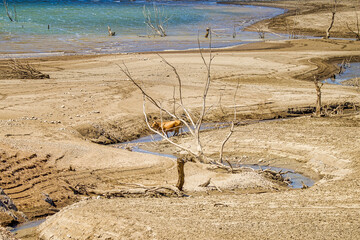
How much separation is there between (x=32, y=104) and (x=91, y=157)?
4.36 m

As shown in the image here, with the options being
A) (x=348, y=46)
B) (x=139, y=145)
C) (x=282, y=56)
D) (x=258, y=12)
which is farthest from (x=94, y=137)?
(x=258, y=12)

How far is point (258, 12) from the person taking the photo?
178 ft

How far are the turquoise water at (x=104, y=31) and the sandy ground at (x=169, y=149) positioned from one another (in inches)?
278

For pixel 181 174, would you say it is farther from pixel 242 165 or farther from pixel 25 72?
pixel 25 72

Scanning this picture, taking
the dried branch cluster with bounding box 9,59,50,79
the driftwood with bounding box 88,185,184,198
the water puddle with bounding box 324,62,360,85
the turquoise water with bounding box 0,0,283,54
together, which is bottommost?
the water puddle with bounding box 324,62,360,85

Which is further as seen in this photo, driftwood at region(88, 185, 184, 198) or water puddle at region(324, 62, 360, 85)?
water puddle at region(324, 62, 360, 85)

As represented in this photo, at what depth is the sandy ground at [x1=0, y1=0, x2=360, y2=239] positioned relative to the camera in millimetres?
6129

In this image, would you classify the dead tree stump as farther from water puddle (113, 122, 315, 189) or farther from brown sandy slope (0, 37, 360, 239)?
water puddle (113, 122, 315, 189)

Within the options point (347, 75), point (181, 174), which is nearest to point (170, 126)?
point (181, 174)

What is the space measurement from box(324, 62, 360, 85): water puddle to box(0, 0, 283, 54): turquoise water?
8.32 metres

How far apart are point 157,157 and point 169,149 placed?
4.36 feet

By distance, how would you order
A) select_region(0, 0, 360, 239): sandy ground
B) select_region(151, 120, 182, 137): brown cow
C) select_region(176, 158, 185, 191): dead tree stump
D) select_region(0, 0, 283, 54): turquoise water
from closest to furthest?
select_region(0, 0, 360, 239): sandy ground, select_region(176, 158, 185, 191): dead tree stump, select_region(151, 120, 182, 137): brown cow, select_region(0, 0, 283, 54): turquoise water

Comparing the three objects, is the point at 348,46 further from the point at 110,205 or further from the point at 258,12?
the point at 258,12

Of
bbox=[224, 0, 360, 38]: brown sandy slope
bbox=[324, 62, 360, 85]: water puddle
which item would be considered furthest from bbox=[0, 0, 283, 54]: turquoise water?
bbox=[324, 62, 360, 85]: water puddle
